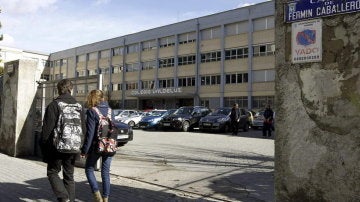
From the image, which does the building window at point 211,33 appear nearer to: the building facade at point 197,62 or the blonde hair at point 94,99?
the building facade at point 197,62

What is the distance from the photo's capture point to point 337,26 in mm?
4785

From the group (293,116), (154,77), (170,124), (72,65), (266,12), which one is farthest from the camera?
(72,65)

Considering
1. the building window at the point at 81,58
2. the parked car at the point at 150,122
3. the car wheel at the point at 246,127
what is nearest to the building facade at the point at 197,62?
the building window at the point at 81,58

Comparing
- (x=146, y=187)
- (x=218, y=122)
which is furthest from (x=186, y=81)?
(x=146, y=187)

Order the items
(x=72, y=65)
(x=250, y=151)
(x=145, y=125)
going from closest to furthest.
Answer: (x=250, y=151), (x=145, y=125), (x=72, y=65)

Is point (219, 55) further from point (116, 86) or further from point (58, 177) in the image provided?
point (58, 177)

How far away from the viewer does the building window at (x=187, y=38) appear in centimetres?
5653

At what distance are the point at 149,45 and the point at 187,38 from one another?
8.17 m

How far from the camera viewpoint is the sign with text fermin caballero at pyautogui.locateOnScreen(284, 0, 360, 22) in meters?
4.66

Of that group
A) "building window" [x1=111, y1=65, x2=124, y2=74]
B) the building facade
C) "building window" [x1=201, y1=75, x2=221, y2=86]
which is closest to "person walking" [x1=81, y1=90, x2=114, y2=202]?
the building facade

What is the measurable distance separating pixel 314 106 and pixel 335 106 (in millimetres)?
250

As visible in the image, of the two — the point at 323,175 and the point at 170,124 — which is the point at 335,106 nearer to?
the point at 323,175

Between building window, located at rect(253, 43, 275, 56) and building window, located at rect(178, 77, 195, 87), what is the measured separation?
10083mm

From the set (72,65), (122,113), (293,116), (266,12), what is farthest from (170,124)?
(72,65)
